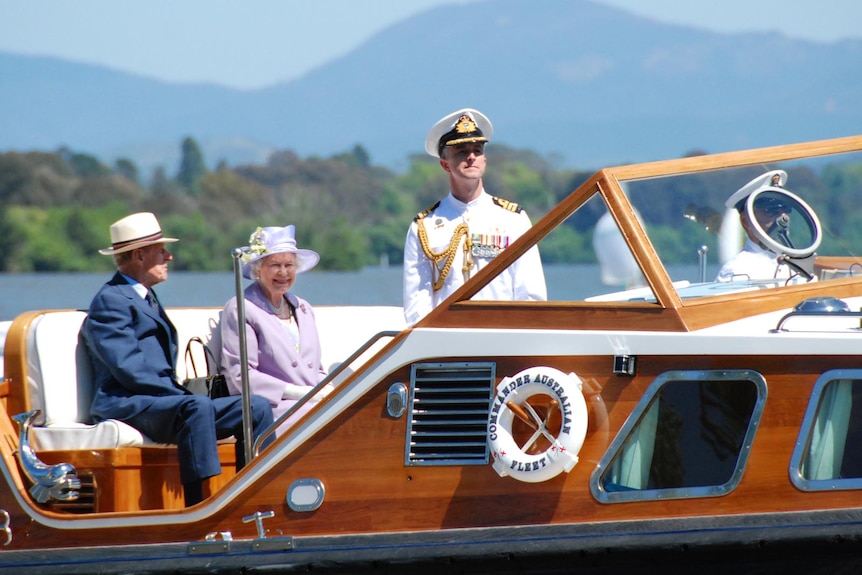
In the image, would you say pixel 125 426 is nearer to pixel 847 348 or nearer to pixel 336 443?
pixel 336 443

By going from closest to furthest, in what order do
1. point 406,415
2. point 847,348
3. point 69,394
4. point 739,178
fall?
point 847,348, point 406,415, point 739,178, point 69,394

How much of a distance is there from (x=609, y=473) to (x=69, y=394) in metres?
2.39

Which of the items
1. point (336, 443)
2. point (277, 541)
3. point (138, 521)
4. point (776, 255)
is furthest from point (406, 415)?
point (776, 255)

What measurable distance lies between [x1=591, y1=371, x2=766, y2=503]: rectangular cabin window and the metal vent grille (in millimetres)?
478

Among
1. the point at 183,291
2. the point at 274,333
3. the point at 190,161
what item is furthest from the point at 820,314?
the point at 190,161

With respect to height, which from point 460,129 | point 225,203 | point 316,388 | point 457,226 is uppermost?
point 460,129

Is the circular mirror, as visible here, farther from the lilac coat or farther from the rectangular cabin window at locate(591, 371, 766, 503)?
the lilac coat

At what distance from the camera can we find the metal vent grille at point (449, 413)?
196 inches

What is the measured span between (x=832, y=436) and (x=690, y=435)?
1.57 feet

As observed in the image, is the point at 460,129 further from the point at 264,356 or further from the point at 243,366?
the point at 243,366

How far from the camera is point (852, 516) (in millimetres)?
4637

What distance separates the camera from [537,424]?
4852mm

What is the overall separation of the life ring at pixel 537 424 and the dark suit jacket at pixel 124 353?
61.2 inches

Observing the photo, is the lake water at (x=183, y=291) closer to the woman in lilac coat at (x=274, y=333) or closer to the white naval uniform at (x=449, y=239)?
the woman in lilac coat at (x=274, y=333)
